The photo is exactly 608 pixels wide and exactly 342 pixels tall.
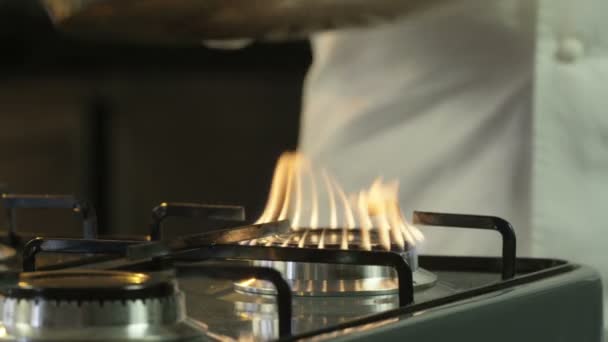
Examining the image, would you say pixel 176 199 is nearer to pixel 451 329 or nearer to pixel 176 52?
pixel 176 52

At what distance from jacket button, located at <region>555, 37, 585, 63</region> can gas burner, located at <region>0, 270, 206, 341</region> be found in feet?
1.99

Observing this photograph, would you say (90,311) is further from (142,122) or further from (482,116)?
(142,122)

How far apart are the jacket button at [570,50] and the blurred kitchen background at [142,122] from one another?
1.19 metres

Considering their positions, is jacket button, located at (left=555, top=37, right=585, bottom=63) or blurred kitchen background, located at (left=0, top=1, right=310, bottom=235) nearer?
jacket button, located at (left=555, top=37, right=585, bottom=63)

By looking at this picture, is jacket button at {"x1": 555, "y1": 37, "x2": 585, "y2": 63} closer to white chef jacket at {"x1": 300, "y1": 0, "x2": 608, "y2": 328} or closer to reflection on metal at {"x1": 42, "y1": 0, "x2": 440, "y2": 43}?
white chef jacket at {"x1": 300, "y1": 0, "x2": 608, "y2": 328}

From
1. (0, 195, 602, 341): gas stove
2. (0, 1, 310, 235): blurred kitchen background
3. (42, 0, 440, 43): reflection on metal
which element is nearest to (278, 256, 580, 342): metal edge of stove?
(0, 195, 602, 341): gas stove

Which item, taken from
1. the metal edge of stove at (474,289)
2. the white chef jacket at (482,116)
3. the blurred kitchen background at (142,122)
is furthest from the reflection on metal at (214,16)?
the blurred kitchen background at (142,122)

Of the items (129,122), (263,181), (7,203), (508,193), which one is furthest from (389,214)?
(129,122)

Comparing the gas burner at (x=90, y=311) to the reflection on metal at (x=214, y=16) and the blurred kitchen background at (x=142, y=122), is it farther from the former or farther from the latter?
the blurred kitchen background at (x=142, y=122)

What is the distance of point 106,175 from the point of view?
94.8 inches

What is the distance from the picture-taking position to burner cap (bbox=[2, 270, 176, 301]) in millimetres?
413

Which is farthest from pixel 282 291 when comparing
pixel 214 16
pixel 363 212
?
pixel 214 16

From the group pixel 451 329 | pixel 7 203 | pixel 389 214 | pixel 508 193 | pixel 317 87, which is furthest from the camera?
pixel 317 87

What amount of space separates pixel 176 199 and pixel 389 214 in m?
1.74
